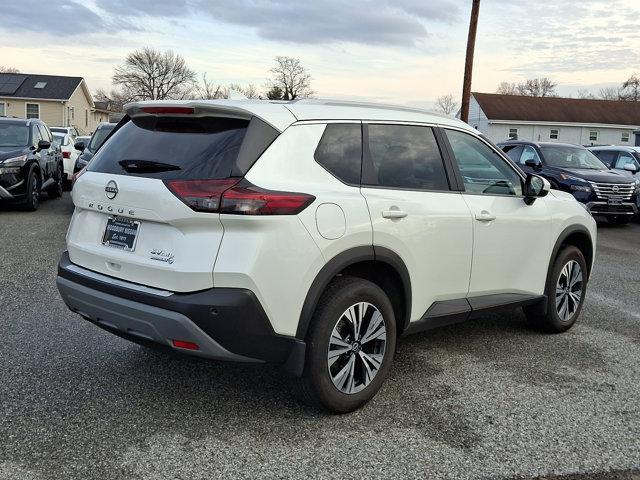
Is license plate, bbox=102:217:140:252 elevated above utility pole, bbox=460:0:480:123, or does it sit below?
below

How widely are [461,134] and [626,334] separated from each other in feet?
8.23

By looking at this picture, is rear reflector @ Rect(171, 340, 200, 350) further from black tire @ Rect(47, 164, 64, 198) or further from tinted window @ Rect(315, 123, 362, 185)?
black tire @ Rect(47, 164, 64, 198)

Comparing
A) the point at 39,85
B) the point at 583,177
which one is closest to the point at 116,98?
the point at 39,85

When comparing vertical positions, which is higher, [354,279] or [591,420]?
[354,279]

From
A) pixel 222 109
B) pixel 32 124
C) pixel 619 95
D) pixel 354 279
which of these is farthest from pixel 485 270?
pixel 619 95

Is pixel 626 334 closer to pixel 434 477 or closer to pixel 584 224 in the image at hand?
pixel 584 224

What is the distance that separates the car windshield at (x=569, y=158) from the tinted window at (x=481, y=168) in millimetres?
9864

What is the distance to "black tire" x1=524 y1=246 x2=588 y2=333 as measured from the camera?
5328 millimetres

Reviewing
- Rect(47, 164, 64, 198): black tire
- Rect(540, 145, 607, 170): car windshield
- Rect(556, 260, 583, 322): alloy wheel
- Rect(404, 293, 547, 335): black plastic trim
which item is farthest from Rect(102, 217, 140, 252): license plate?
Rect(540, 145, 607, 170): car windshield

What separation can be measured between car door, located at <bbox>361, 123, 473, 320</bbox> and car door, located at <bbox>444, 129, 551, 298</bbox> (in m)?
0.16

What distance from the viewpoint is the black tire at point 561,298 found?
533 centimetres

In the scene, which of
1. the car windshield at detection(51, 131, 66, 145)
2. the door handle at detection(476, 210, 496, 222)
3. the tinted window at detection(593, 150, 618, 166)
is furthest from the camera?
the car windshield at detection(51, 131, 66, 145)

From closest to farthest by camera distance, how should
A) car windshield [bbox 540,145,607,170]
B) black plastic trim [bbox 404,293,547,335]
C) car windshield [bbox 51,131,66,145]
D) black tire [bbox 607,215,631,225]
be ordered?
black plastic trim [bbox 404,293,547,335], car windshield [bbox 540,145,607,170], black tire [bbox 607,215,631,225], car windshield [bbox 51,131,66,145]

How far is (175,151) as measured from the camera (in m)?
3.55
